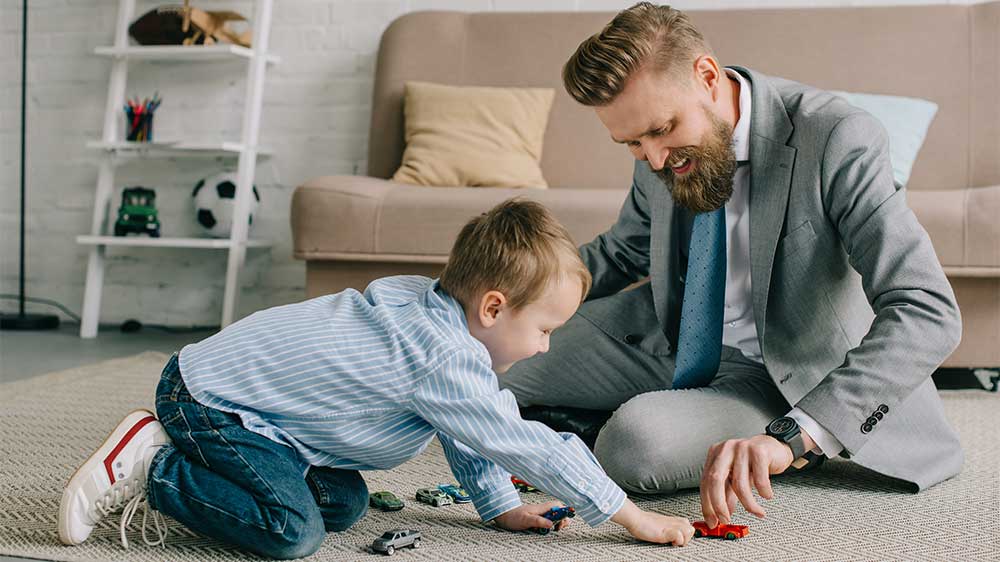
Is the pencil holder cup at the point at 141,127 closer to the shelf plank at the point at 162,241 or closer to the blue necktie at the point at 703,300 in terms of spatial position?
the shelf plank at the point at 162,241

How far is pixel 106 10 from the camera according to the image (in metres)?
3.45

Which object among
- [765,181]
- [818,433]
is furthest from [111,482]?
[765,181]

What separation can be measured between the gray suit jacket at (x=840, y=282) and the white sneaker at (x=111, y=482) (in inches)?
30.0

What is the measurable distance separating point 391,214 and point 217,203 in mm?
1019

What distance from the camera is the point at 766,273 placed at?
1377mm

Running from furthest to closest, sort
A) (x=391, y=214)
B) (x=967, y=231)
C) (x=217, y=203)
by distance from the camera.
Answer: (x=217, y=203) → (x=391, y=214) → (x=967, y=231)

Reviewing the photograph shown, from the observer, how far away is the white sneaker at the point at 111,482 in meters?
1.09

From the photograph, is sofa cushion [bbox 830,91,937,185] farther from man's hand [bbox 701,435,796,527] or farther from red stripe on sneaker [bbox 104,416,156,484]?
red stripe on sneaker [bbox 104,416,156,484]

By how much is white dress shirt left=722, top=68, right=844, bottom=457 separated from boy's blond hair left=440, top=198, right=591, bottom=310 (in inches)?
16.7

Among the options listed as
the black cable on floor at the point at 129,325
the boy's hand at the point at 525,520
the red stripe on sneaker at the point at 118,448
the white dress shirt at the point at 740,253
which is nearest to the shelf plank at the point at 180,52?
the black cable on floor at the point at 129,325

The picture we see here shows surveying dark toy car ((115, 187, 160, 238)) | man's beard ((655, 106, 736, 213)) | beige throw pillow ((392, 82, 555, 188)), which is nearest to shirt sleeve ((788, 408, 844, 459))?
man's beard ((655, 106, 736, 213))

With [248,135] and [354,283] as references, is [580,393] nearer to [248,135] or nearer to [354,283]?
[354,283]

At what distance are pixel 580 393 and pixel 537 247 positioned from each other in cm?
65

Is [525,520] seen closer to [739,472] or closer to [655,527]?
[655,527]
